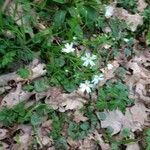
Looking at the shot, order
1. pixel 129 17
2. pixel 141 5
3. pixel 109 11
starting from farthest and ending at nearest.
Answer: pixel 141 5 < pixel 129 17 < pixel 109 11

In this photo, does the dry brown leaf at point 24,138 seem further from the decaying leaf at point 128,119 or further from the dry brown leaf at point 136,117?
the dry brown leaf at point 136,117

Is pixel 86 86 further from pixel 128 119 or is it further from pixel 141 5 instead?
pixel 141 5

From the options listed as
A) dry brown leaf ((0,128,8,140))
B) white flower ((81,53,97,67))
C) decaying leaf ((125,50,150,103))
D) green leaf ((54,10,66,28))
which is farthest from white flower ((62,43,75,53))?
dry brown leaf ((0,128,8,140))

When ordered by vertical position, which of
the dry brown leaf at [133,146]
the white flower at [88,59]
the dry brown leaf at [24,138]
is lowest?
the dry brown leaf at [133,146]

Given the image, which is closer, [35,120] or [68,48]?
[35,120]

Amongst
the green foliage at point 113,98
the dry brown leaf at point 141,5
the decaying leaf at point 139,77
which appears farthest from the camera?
the dry brown leaf at point 141,5

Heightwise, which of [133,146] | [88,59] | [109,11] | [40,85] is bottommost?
[133,146]

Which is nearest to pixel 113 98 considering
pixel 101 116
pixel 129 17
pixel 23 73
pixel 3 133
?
pixel 101 116

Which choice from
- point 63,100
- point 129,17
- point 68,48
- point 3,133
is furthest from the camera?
point 129,17

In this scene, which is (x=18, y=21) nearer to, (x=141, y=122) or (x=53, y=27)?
(x=53, y=27)

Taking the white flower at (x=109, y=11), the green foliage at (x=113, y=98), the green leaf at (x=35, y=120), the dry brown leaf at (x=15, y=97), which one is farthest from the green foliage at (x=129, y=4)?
the green leaf at (x=35, y=120)
